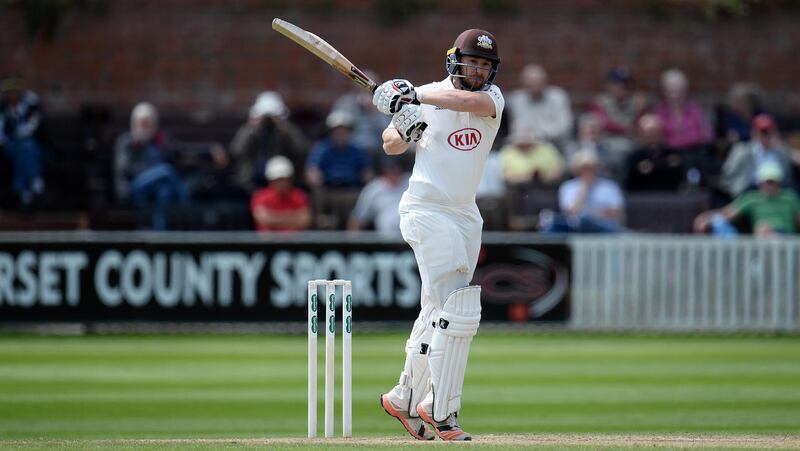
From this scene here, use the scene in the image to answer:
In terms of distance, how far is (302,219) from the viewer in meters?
13.9

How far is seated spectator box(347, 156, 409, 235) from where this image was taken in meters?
14.0

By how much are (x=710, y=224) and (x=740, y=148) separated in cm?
112

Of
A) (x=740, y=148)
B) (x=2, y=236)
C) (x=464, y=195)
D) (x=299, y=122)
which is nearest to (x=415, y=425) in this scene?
(x=464, y=195)

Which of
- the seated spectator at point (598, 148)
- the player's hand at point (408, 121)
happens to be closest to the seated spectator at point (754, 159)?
the seated spectator at point (598, 148)

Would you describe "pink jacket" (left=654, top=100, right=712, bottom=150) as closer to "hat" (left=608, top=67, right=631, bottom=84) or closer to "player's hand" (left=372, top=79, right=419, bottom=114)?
"hat" (left=608, top=67, right=631, bottom=84)

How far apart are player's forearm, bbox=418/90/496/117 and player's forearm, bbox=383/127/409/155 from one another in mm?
233

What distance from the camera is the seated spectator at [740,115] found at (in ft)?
51.6

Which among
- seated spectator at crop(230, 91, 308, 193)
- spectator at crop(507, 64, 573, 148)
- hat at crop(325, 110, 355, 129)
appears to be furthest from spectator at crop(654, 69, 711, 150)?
seated spectator at crop(230, 91, 308, 193)

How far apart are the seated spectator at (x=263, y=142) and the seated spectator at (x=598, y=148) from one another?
2973 millimetres

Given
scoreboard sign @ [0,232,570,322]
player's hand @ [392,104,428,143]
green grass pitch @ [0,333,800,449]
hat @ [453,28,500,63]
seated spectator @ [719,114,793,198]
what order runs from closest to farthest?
player's hand @ [392,104,428,143], hat @ [453,28,500,63], green grass pitch @ [0,333,800,449], scoreboard sign @ [0,232,570,322], seated spectator @ [719,114,793,198]

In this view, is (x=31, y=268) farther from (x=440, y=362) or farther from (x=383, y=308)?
(x=440, y=362)

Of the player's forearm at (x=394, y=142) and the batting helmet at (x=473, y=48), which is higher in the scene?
the batting helmet at (x=473, y=48)

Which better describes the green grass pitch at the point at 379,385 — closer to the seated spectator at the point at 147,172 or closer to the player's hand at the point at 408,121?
the player's hand at the point at 408,121

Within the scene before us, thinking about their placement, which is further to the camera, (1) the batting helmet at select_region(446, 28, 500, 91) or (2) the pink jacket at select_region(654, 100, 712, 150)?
(2) the pink jacket at select_region(654, 100, 712, 150)
